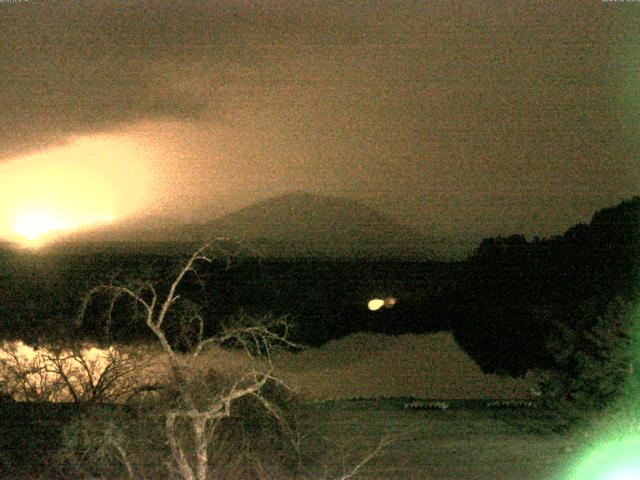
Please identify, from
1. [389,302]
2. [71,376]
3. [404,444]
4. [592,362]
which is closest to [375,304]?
[389,302]

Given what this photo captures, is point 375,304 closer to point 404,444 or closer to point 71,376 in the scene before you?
point 404,444

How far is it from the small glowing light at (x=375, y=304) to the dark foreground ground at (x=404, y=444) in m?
3.27

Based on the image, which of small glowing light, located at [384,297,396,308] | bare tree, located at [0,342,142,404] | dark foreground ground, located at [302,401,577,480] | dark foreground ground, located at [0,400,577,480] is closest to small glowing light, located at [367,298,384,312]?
small glowing light, located at [384,297,396,308]

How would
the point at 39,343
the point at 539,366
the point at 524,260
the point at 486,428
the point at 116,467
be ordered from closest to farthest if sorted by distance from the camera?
the point at 116,467, the point at 39,343, the point at 486,428, the point at 539,366, the point at 524,260

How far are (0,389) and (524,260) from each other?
9.17 meters

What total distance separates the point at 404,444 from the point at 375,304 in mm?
4843

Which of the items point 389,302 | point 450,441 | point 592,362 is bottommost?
point 450,441

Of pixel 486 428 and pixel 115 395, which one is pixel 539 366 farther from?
pixel 115 395

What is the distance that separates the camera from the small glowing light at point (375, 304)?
49.3ft

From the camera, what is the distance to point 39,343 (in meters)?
10.4

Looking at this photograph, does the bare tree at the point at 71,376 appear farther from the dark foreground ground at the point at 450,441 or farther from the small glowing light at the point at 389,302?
the small glowing light at the point at 389,302

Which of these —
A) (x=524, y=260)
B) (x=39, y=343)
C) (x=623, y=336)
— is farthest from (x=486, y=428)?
(x=39, y=343)

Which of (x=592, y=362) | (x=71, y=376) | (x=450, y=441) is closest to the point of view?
(x=71, y=376)

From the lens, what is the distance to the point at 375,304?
15.1m
